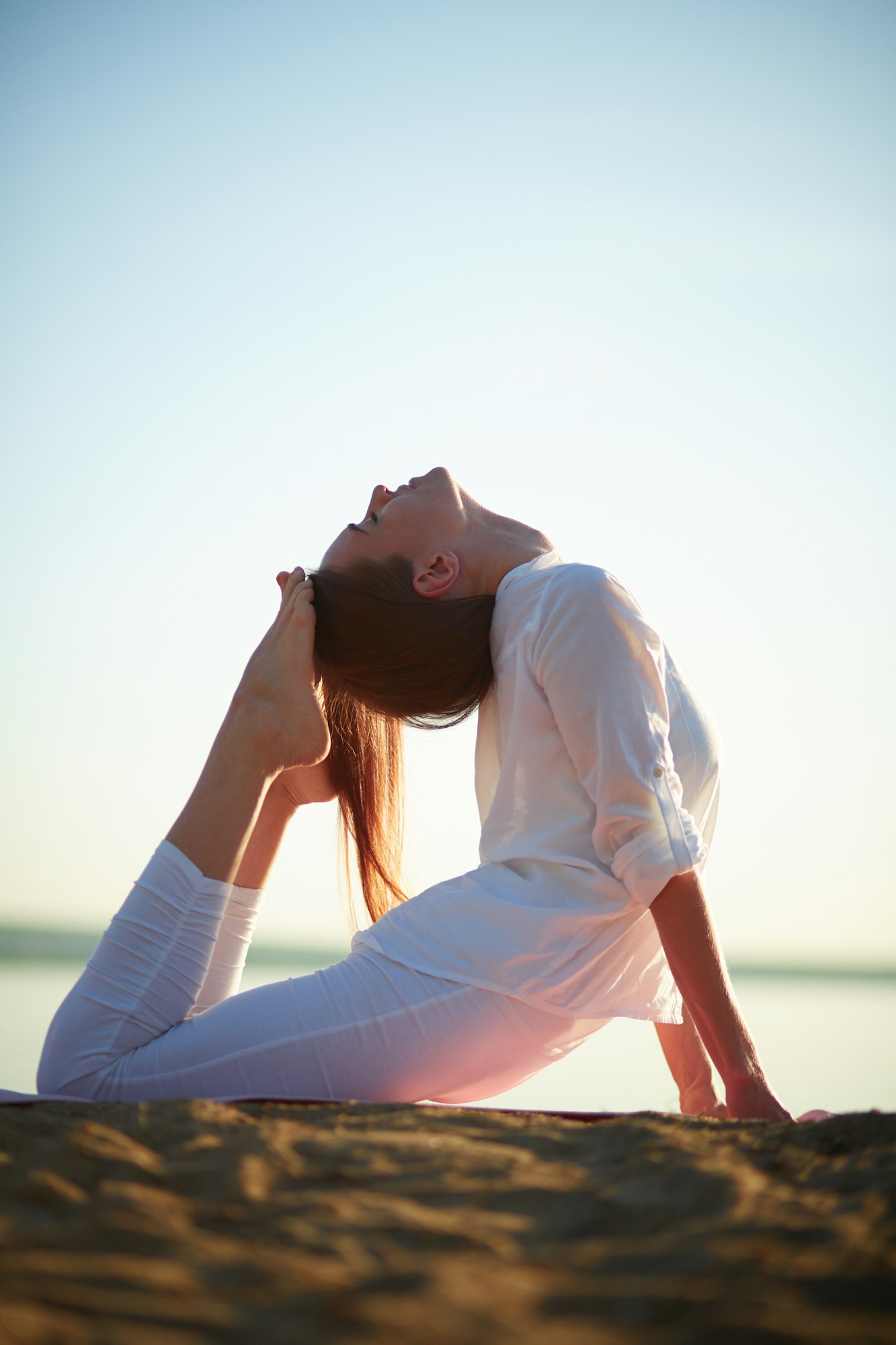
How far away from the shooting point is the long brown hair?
2.40 m

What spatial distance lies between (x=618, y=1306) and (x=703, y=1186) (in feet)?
1.04

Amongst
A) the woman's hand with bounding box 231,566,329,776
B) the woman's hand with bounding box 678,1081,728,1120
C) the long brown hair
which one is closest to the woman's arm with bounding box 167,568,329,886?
the woman's hand with bounding box 231,566,329,776

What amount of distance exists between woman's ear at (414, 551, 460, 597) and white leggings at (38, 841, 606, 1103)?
0.95 metres

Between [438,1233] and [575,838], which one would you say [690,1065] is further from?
[438,1233]

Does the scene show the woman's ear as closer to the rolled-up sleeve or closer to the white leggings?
the rolled-up sleeve

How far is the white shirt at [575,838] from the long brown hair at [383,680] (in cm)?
Result: 26

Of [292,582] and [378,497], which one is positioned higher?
[378,497]

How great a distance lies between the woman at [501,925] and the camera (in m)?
1.81

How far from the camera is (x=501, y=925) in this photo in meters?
1.87

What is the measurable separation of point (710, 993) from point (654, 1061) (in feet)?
11.3

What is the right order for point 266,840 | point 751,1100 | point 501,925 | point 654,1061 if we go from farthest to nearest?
1. point 654,1061
2. point 266,840
3. point 501,925
4. point 751,1100

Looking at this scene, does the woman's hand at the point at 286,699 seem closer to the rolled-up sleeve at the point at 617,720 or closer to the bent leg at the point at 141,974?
the bent leg at the point at 141,974

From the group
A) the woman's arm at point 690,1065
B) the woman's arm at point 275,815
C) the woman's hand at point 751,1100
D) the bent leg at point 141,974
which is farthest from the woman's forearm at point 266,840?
the woman's hand at point 751,1100

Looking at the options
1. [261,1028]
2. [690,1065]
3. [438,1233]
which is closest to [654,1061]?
[690,1065]
